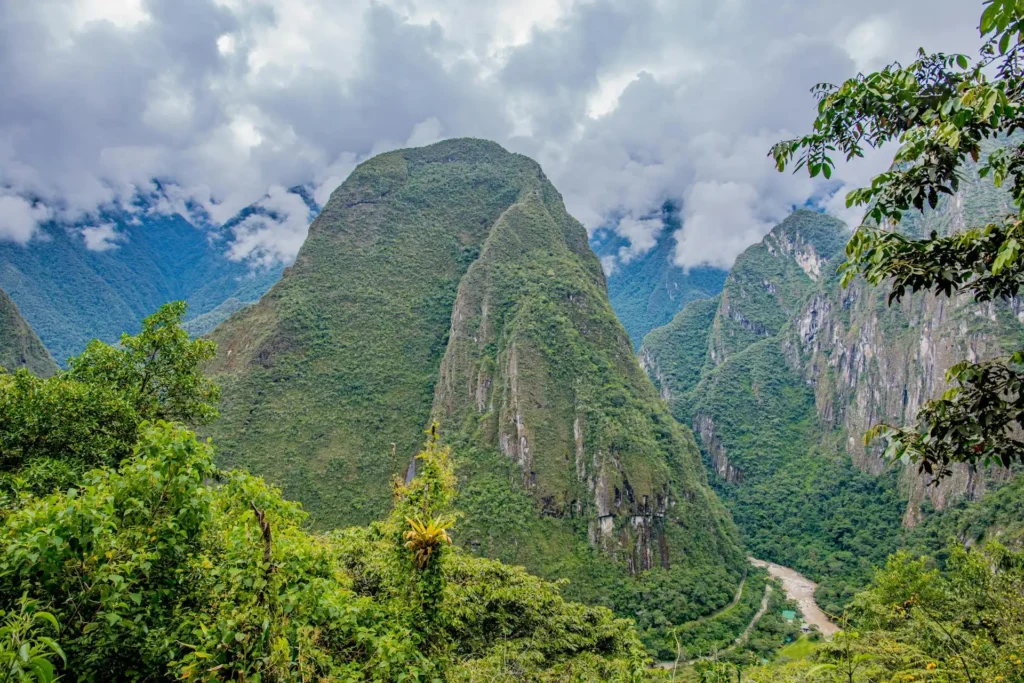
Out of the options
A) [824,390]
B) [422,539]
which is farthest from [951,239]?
[824,390]

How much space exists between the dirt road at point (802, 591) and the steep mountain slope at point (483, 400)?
571 cm

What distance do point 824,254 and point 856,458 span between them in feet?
243

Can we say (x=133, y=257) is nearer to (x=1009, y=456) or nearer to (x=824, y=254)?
(x=1009, y=456)

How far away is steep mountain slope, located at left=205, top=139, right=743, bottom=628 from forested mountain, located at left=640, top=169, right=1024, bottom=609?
15.2 metres

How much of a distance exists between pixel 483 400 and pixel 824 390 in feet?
250

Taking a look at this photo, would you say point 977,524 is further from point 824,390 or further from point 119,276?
point 119,276

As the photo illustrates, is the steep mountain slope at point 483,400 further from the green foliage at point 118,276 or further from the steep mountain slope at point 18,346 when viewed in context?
the green foliage at point 118,276

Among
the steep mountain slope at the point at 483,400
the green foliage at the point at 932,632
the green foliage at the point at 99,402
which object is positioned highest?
the steep mountain slope at the point at 483,400

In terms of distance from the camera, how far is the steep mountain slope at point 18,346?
2302 inches

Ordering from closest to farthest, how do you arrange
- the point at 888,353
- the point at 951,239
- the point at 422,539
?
the point at 951,239
the point at 422,539
the point at 888,353

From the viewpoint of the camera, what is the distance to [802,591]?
58.8 meters

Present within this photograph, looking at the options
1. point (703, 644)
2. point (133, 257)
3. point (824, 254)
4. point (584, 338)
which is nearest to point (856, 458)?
point (584, 338)

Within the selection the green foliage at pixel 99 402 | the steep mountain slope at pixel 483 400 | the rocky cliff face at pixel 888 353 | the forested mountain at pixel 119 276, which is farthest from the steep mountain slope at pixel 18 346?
the rocky cliff face at pixel 888 353

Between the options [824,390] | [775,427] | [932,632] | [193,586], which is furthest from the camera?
[775,427]
